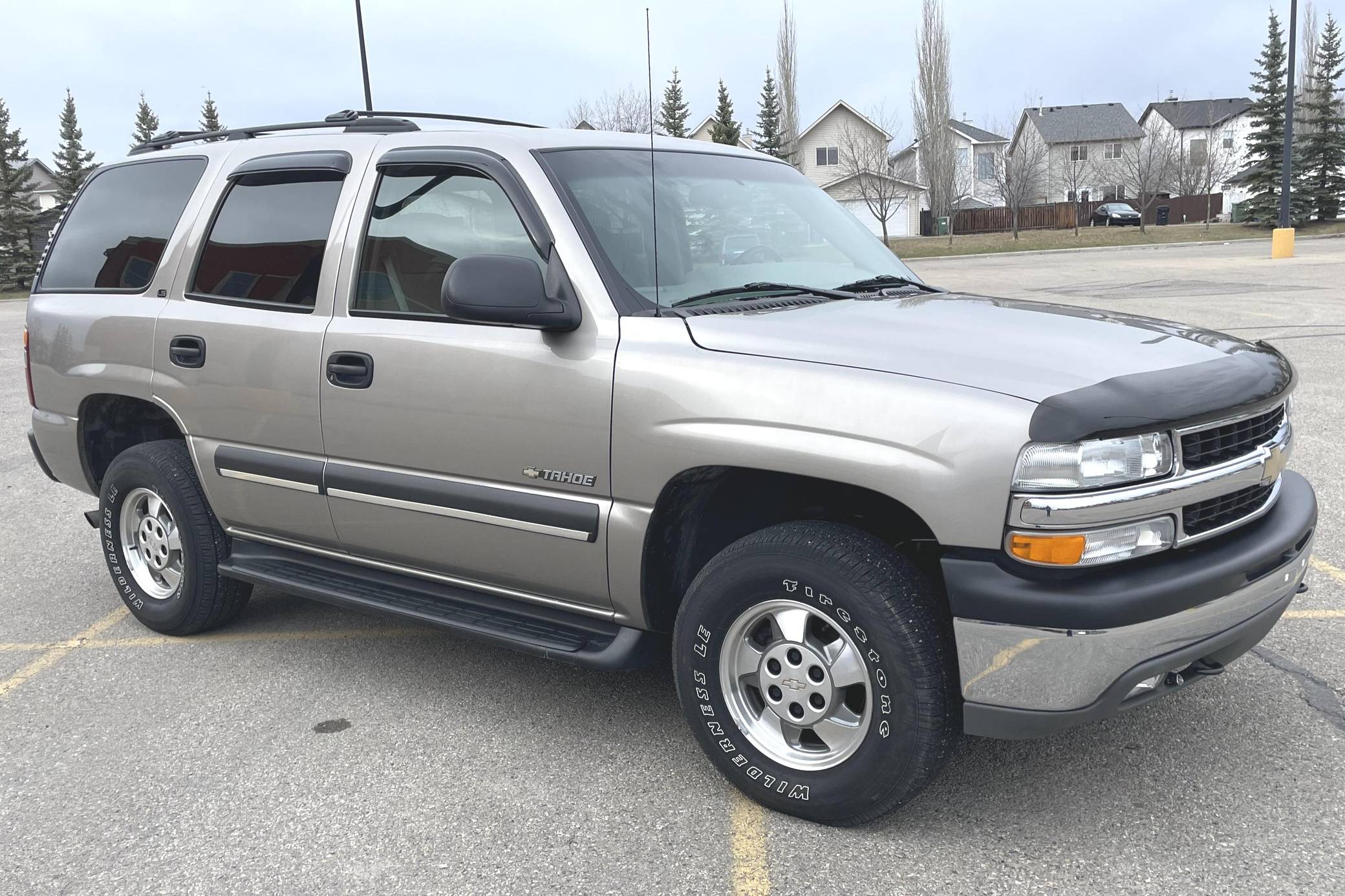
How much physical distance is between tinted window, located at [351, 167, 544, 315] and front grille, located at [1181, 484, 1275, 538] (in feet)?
6.56

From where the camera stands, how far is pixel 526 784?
3426mm

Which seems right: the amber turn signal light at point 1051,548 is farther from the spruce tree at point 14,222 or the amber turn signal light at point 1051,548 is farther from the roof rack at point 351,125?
the spruce tree at point 14,222

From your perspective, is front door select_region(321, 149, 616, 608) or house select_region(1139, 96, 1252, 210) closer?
front door select_region(321, 149, 616, 608)

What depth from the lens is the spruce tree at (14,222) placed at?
50125 millimetres

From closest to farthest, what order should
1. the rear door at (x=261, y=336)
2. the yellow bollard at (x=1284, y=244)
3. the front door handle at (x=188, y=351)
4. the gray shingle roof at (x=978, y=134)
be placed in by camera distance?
the rear door at (x=261, y=336)
the front door handle at (x=188, y=351)
the yellow bollard at (x=1284, y=244)
the gray shingle roof at (x=978, y=134)

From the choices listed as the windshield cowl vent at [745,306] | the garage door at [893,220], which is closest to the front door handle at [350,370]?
the windshield cowl vent at [745,306]

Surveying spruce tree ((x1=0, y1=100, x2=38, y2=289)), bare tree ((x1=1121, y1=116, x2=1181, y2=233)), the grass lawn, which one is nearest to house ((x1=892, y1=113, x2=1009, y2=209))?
bare tree ((x1=1121, y1=116, x2=1181, y2=233))

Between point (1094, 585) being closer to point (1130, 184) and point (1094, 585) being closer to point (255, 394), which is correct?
point (255, 394)

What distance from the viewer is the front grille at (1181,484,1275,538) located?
2.83m

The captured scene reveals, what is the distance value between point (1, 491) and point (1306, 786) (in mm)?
7805

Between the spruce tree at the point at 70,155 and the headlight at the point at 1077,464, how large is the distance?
62.3 metres

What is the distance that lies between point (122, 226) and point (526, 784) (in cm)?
307

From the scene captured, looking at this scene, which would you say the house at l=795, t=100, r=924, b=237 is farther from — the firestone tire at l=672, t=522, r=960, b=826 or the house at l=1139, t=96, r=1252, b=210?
the firestone tire at l=672, t=522, r=960, b=826

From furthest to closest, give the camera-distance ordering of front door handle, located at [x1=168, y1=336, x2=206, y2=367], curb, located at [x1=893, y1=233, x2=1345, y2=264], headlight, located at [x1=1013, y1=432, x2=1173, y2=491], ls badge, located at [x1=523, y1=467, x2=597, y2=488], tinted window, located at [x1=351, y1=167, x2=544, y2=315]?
curb, located at [x1=893, y1=233, x2=1345, y2=264], front door handle, located at [x1=168, y1=336, x2=206, y2=367], tinted window, located at [x1=351, y1=167, x2=544, y2=315], ls badge, located at [x1=523, y1=467, x2=597, y2=488], headlight, located at [x1=1013, y1=432, x2=1173, y2=491]
